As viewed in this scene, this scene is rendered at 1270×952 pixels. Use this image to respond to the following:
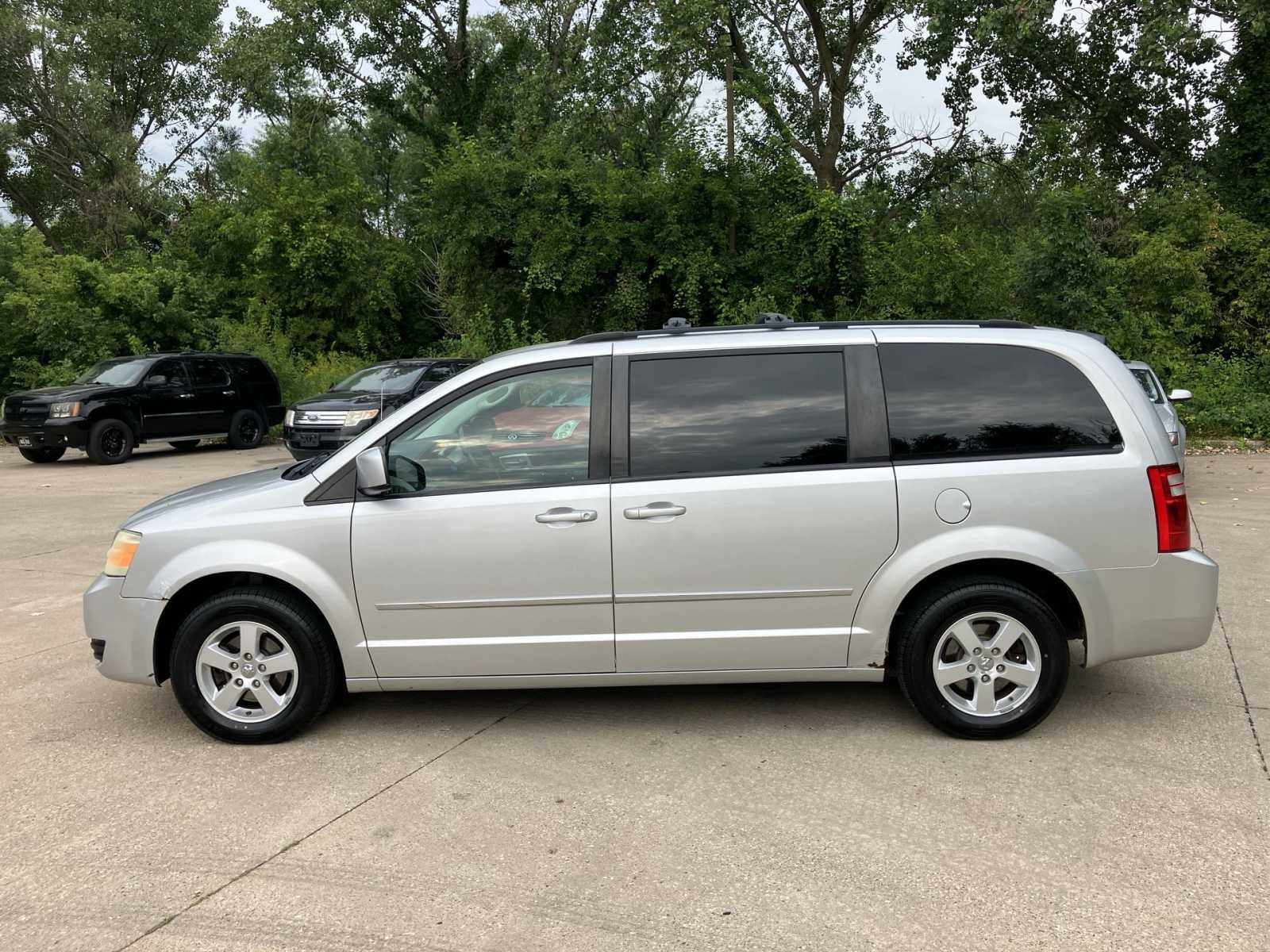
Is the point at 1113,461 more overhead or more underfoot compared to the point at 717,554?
more overhead

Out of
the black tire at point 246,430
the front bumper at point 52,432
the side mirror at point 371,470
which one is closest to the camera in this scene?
the side mirror at point 371,470

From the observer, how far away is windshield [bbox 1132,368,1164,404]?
10.7 m

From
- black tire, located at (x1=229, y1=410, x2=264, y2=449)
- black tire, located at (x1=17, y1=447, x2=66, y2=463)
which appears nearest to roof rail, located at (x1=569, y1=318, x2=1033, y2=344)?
black tire, located at (x1=17, y1=447, x2=66, y2=463)

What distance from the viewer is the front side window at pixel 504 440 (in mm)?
4262

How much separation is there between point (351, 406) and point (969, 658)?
1193 cm

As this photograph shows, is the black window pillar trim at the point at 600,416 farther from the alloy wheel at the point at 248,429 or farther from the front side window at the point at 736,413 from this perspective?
the alloy wheel at the point at 248,429

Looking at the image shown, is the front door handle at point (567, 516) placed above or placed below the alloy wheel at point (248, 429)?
below

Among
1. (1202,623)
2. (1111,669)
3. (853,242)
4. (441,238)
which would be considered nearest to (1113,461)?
(1202,623)

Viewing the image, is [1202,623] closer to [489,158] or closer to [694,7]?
[489,158]

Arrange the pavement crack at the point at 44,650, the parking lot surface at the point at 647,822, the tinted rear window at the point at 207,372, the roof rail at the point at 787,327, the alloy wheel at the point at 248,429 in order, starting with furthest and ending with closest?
the alloy wheel at the point at 248,429
the tinted rear window at the point at 207,372
the pavement crack at the point at 44,650
the roof rail at the point at 787,327
the parking lot surface at the point at 647,822

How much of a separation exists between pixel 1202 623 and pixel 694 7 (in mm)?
23790

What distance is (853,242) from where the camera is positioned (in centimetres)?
2177

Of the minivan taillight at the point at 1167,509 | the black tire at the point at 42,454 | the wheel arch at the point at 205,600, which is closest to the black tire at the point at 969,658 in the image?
the minivan taillight at the point at 1167,509

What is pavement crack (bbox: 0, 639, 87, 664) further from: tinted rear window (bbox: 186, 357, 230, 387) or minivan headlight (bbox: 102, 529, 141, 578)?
tinted rear window (bbox: 186, 357, 230, 387)
